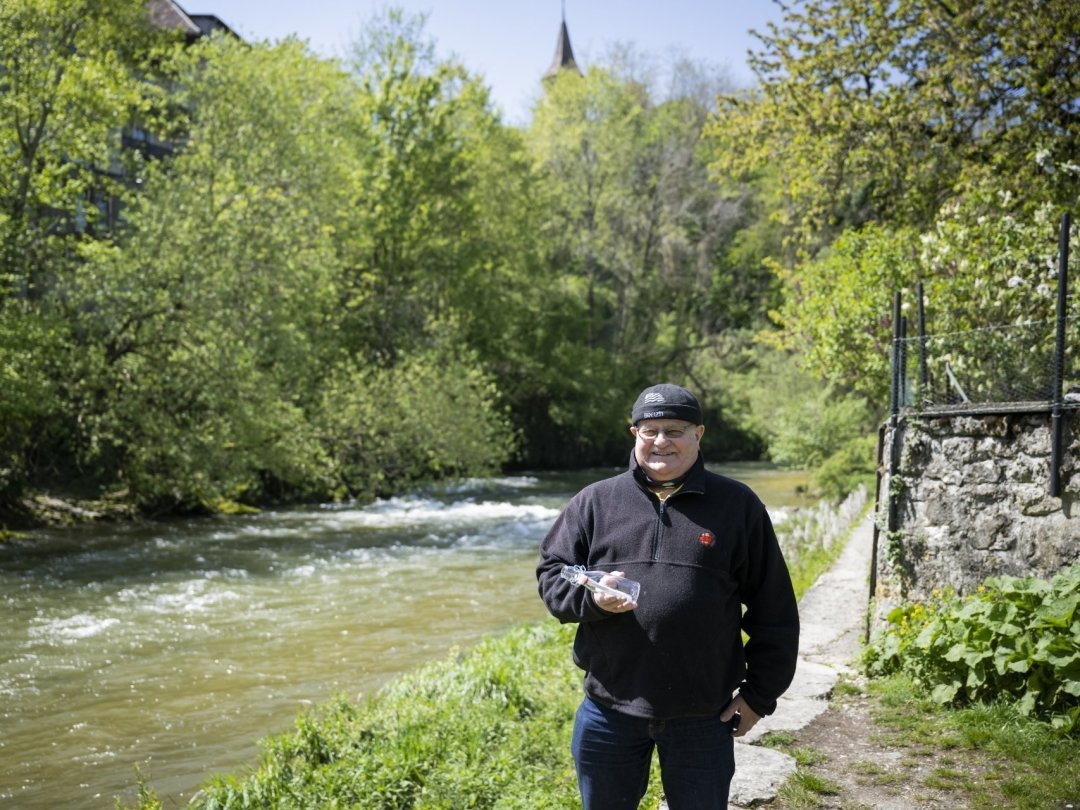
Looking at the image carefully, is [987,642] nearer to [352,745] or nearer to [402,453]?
[352,745]

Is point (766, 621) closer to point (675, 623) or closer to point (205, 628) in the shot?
point (675, 623)

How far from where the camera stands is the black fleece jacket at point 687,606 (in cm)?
323

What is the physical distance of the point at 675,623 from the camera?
323 centimetres

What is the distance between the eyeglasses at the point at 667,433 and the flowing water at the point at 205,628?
509cm

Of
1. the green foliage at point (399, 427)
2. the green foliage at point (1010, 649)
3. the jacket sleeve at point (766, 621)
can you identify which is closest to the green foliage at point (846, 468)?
the green foliage at point (399, 427)

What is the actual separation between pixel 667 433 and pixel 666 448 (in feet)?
0.20

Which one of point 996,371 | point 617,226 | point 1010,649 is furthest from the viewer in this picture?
point 617,226

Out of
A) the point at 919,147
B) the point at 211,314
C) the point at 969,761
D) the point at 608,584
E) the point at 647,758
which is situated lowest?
the point at 969,761

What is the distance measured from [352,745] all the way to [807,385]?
93.7 feet

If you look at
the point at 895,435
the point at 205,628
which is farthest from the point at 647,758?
the point at 205,628

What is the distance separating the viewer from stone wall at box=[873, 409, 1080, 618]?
22.7 ft

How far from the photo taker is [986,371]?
7.89 metres

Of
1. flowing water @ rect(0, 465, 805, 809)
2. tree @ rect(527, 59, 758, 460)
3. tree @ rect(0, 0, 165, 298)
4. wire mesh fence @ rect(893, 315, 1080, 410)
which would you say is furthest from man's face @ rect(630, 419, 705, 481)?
tree @ rect(527, 59, 758, 460)

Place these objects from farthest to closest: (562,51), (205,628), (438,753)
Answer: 1. (562,51)
2. (205,628)
3. (438,753)
